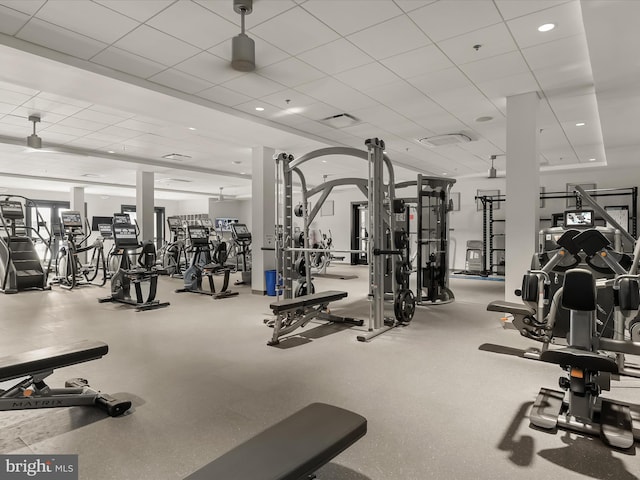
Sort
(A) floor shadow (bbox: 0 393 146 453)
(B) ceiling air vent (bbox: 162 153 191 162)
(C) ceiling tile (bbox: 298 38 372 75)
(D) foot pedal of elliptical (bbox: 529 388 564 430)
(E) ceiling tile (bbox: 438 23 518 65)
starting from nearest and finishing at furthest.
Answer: (A) floor shadow (bbox: 0 393 146 453), (D) foot pedal of elliptical (bbox: 529 388 564 430), (E) ceiling tile (bbox: 438 23 518 65), (C) ceiling tile (bbox: 298 38 372 75), (B) ceiling air vent (bbox: 162 153 191 162)

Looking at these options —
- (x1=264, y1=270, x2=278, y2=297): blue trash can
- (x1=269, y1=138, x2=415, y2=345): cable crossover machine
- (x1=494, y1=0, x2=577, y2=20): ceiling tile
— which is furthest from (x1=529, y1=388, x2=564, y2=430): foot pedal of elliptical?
(x1=264, y1=270, x2=278, y2=297): blue trash can

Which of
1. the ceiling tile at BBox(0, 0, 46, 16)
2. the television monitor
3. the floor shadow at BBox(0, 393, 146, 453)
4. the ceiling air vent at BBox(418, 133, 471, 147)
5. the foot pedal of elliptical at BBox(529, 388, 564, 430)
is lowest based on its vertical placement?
the floor shadow at BBox(0, 393, 146, 453)

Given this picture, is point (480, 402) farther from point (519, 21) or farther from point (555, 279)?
point (519, 21)

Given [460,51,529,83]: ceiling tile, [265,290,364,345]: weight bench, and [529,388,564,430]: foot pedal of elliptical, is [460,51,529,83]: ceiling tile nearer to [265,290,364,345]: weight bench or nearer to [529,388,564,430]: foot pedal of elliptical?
[265,290,364,345]: weight bench

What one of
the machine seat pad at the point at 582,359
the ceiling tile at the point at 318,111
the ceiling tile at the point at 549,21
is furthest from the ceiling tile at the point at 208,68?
the machine seat pad at the point at 582,359

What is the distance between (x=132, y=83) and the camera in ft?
15.3

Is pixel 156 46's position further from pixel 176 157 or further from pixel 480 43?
pixel 176 157

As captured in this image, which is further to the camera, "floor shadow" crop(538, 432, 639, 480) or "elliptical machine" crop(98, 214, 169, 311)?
"elliptical machine" crop(98, 214, 169, 311)

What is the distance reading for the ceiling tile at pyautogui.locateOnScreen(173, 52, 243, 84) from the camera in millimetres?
4215

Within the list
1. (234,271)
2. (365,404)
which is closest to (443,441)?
(365,404)

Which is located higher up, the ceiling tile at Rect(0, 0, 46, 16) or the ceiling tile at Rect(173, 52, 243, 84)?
the ceiling tile at Rect(173, 52, 243, 84)

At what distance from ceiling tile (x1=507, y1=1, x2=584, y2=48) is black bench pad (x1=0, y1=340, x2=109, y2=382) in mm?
4373

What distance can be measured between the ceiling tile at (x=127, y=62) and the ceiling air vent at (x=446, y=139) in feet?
16.6

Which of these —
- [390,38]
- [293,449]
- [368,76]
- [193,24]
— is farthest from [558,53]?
[293,449]
